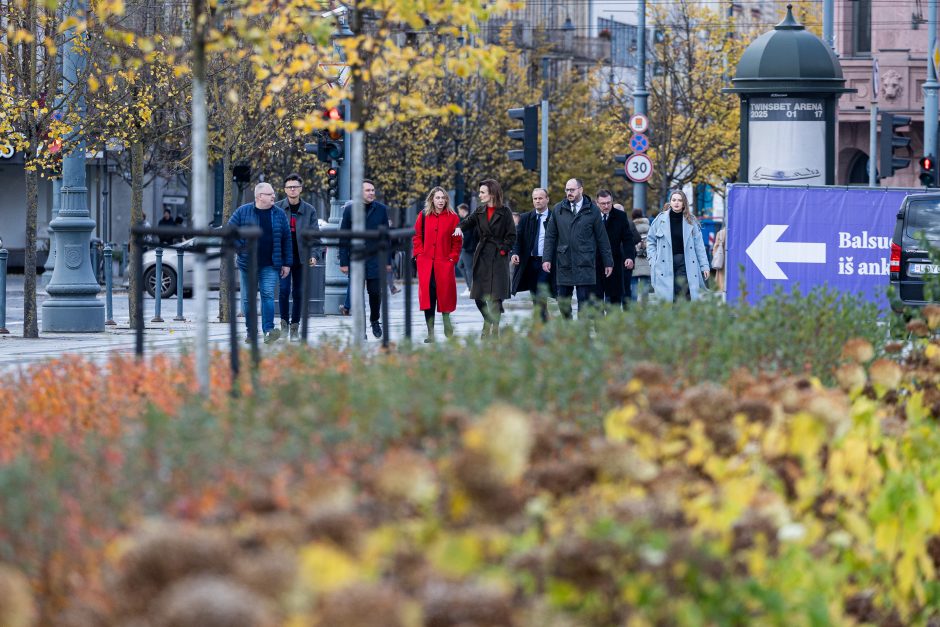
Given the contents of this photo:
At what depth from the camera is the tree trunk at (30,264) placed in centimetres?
1991

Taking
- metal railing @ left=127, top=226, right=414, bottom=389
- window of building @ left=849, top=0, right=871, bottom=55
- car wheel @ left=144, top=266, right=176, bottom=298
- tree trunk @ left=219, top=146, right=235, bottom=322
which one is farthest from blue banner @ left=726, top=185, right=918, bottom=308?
window of building @ left=849, top=0, right=871, bottom=55

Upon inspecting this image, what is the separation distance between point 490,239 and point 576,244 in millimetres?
908

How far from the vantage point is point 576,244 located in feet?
59.0

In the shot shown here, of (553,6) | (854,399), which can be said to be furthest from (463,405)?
(553,6)

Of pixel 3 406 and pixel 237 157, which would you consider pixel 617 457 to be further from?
pixel 237 157

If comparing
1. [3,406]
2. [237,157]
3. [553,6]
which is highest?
[553,6]

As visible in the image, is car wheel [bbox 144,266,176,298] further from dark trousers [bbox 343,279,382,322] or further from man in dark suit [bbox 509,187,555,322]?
man in dark suit [bbox 509,187,555,322]

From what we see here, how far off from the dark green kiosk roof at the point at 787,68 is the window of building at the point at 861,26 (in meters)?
33.1

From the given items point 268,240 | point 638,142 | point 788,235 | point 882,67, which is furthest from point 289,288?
point 882,67

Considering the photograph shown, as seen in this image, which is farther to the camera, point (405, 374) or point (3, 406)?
point (3, 406)

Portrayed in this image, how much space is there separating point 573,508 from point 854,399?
271 centimetres

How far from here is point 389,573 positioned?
350cm

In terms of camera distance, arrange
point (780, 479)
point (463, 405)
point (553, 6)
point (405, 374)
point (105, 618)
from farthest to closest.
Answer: point (553, 6) < point (405, 374) < point (463, 405) < point (780, 479) < point (105, 618)

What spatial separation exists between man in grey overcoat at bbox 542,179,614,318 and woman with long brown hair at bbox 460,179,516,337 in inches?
16.9
